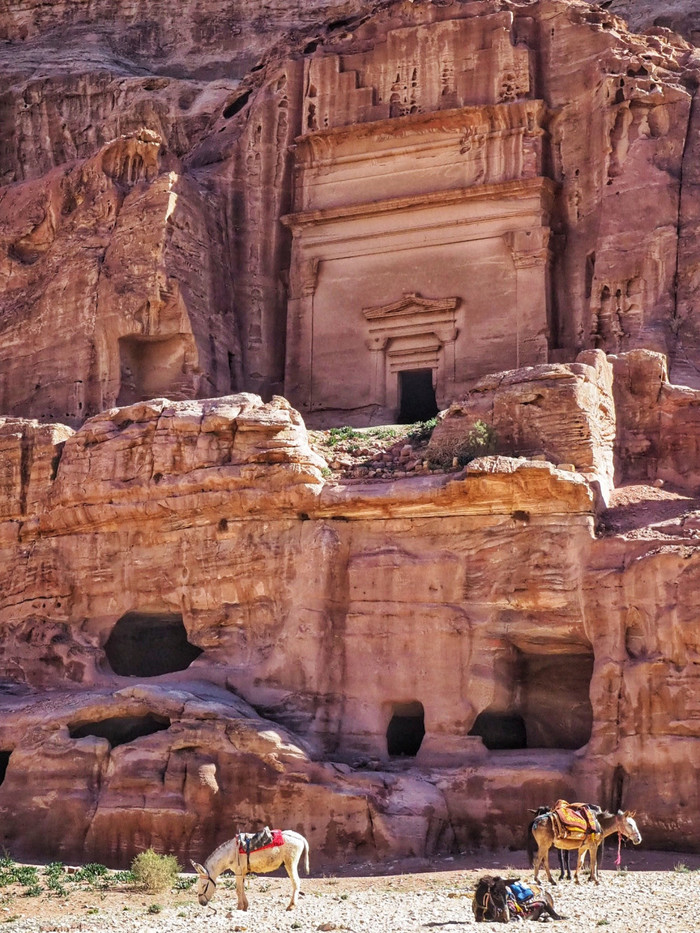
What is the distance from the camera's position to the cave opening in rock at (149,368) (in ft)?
113

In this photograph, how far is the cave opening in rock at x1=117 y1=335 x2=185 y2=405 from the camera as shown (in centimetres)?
3453

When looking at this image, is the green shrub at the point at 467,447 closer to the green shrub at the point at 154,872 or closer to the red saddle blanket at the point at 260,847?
the green shrub at the point at 154,872

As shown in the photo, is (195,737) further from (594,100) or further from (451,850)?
(594,100)

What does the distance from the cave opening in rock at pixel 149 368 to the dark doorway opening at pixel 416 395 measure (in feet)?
15.9

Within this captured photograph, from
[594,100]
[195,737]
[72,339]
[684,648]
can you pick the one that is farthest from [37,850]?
[594,100]

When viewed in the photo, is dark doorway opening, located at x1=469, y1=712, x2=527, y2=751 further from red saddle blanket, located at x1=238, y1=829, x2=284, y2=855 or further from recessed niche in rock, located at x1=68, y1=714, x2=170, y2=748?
red saddle blanket, located at x1=238, y1=829, x2=284, y2=855

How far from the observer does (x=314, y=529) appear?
28609 mm

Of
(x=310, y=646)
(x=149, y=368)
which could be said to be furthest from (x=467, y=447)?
(x=149, y=368)

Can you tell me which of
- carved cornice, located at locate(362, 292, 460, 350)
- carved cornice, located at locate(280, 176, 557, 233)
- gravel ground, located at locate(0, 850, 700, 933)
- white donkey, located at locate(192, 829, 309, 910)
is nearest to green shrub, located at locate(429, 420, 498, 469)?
carved cornice, located at locate(362, 292, 460, 350)

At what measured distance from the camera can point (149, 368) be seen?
35188mm

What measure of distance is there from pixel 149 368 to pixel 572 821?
16.9m

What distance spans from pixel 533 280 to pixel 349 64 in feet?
23.8

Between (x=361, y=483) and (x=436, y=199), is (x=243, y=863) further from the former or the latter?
(x=436, y=199)

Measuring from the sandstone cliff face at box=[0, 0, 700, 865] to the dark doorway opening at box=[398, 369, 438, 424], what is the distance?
0.46m
